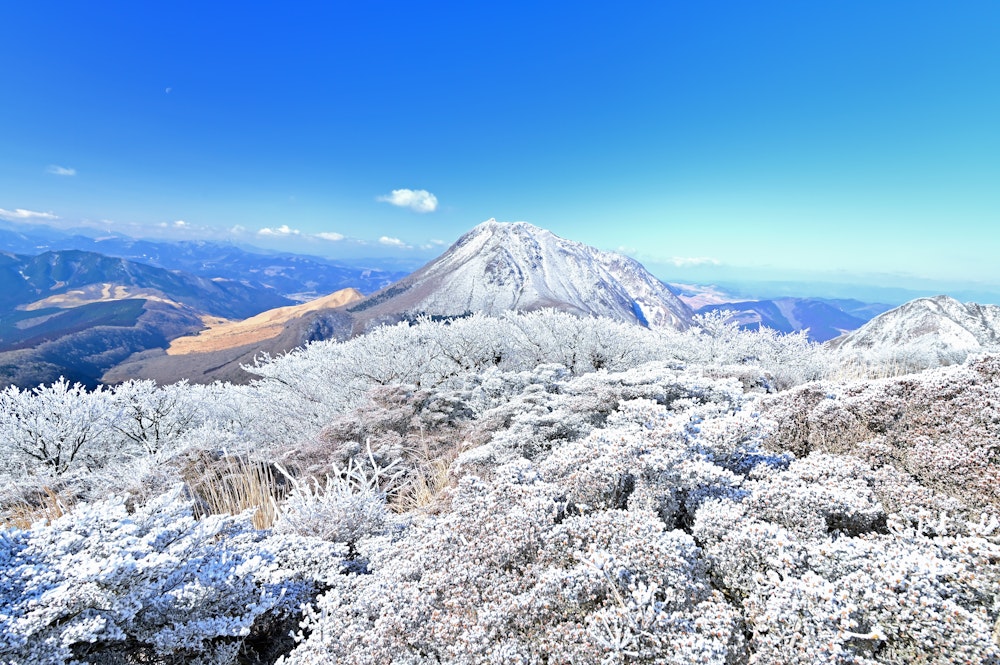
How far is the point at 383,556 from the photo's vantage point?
2.70m

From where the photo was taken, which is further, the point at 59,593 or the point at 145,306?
the point at 145,306

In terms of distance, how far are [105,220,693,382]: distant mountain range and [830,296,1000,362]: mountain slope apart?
1725 inches

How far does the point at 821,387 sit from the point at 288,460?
6.91 m

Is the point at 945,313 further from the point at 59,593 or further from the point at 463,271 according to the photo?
the point at 463,271

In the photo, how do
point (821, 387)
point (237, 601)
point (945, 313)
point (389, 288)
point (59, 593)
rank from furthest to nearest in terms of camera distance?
1. point (389, 288)
2. point (945, 313)
3. point (821, 387)
4. point (237, 601)
5. point (59, 593)

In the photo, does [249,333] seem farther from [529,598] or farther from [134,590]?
[529,598]

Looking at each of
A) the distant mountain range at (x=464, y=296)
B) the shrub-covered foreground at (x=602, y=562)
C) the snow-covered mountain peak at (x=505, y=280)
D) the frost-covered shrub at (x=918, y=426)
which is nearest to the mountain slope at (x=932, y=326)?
the frost-covered shrub at (x=918, y=426)

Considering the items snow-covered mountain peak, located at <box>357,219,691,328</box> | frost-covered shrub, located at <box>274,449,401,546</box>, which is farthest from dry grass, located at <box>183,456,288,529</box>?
snow-covered mountain peak, located at <box>357,219,691,328</box>

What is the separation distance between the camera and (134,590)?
6.87 feet

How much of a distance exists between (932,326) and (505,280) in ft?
220

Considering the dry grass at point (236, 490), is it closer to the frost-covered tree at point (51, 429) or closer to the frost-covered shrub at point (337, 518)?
the frost-covered shrub at point (337, 518)

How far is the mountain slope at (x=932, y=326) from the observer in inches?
698

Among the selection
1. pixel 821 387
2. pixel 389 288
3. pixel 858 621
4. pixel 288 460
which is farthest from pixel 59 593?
pixel 389 288

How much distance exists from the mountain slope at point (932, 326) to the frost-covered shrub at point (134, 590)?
71.4 ft
